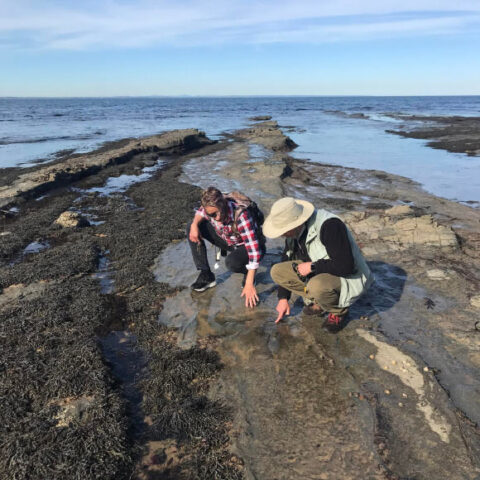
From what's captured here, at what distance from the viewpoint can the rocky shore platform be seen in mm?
2363

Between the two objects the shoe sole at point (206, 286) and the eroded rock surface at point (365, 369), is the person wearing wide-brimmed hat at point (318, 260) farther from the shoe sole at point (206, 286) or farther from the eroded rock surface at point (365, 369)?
the shoe sole at point (206, 286)

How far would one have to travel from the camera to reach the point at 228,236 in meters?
4.36

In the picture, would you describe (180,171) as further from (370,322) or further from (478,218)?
(370,322)

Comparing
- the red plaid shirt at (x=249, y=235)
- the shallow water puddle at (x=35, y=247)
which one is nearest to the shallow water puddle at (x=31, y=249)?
the shallow water puddle at (x=35, y=247)

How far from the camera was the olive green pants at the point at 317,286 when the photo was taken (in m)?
3.39

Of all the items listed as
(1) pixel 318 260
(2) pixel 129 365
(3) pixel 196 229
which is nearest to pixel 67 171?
(3) pixel 196 229

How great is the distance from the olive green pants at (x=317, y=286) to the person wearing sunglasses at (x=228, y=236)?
309mm

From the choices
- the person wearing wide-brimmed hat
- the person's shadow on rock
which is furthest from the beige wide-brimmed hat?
the person's shadow on rock

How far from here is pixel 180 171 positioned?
1375 cm

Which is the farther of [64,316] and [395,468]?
[64,316]

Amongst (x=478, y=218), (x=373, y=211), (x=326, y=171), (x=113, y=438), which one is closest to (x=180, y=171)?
(x=326, y=171)

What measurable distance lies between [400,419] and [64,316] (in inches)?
138

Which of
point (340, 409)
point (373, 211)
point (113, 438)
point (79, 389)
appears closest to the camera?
point (113, 438)

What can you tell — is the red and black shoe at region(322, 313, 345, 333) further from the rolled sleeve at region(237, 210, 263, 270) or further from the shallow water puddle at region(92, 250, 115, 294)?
the shallow water puddle at region(92, 250, 115, 294)
